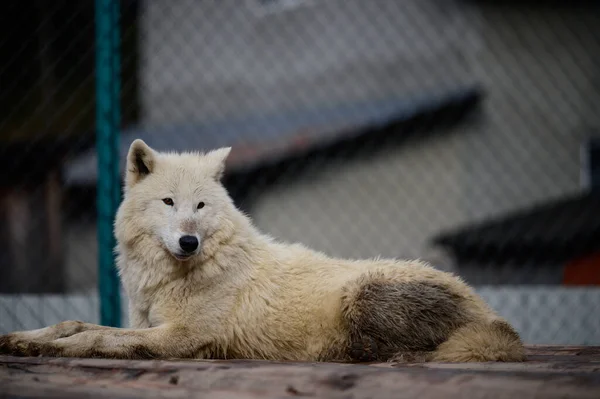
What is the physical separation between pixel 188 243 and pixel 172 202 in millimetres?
273

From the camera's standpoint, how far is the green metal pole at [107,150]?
12.3ft

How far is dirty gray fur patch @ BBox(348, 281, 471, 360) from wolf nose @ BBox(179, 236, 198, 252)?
70 cm

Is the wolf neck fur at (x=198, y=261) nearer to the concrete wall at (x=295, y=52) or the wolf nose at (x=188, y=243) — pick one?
the wolf nose at (x=188, y=243)

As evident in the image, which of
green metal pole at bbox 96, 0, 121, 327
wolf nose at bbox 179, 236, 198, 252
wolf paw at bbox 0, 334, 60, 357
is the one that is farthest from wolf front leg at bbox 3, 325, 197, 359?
green metal pole at bbox 96, 0, 121, 327

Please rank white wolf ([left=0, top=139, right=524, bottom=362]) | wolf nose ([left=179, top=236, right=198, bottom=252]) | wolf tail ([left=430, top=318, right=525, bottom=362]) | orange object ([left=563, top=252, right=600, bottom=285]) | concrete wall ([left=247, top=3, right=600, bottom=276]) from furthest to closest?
concrete wall ([left=247, top=3, right=600, bottom=276]), orange object ([left=563, top=252, right=600, bottom=285]), wolf nose ([left=179, top=236, right=198, bottom=252]), white wolf ([left=0, top=139, right=524, bottom=362]), wolf tail ([left=430, top=318, right=525, bottom=362])

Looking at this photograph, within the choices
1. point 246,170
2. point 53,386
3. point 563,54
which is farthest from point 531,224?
point 53,386

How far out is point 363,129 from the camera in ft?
25.4

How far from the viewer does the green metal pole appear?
3760 millimetres

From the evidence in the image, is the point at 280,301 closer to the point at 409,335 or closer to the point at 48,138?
the point at 409,335

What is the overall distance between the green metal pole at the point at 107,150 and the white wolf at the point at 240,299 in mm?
553

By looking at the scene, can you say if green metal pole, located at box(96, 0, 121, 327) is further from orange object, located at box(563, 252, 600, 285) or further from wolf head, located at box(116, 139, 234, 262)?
orange object, located at box(563, 252, 600, 285)

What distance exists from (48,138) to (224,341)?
5.90 m

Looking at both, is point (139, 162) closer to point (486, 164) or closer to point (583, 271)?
point (583, 271)

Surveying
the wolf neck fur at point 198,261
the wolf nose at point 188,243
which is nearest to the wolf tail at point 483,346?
the wolf neck fur at point 198,261
